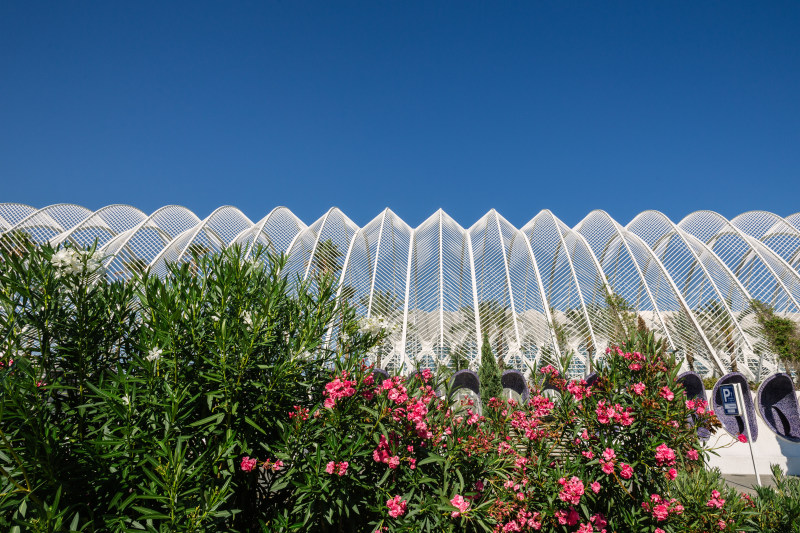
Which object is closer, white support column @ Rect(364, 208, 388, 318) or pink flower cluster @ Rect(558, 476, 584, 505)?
pink flower cluster @ Rect(558, 476, 584, 505)

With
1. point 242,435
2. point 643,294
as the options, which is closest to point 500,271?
point 643,294

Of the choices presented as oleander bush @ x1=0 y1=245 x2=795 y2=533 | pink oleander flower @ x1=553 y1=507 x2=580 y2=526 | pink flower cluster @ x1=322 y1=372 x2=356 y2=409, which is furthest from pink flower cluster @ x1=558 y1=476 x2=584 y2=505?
pink flower cluster @ x1=322 y1=372 x2=356 y2=409

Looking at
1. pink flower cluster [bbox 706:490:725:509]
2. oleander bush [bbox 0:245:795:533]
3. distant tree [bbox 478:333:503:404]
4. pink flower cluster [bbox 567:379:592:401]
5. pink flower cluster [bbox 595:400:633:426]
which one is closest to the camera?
oleander bush [bbox 0:245:795:533]

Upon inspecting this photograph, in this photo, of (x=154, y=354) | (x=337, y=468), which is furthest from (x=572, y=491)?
(x=154, y=354)

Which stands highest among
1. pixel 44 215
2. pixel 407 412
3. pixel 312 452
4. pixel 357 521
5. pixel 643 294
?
pixel 44 215

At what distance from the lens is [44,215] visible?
23.2 m

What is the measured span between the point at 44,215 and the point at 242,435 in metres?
27.6

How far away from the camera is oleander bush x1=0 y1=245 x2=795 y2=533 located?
342 centimetres

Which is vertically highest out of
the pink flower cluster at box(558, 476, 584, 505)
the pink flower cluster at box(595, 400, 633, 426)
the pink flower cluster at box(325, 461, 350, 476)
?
the pink flower cluster at box(595, 400, 633, 426)

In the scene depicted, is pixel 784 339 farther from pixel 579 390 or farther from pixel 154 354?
pixel 154 354

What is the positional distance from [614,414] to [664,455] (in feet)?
1.89

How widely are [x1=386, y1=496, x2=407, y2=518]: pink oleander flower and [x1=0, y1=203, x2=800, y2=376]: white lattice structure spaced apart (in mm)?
14485

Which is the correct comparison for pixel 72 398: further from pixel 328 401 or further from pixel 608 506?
pixel 608 506

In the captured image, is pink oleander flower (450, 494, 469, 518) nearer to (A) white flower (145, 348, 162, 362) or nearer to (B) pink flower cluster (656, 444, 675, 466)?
(B) pink flower cluster (656, 444, 675, 466)
